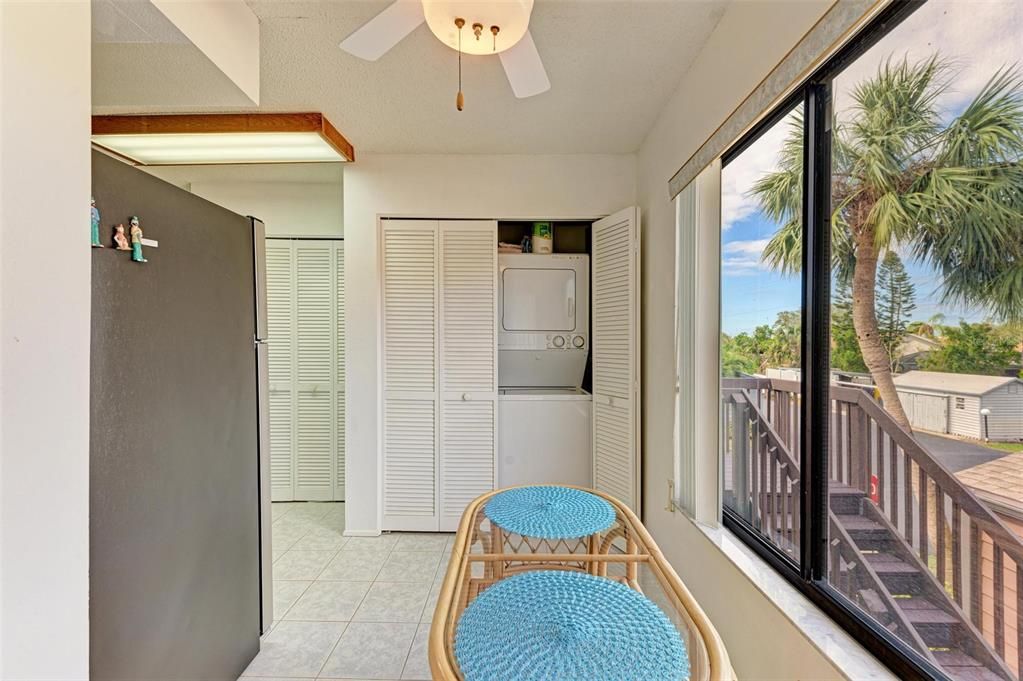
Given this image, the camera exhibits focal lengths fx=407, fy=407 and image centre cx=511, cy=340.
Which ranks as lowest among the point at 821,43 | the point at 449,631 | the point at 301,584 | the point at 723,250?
the point at 301,584

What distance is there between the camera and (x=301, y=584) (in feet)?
7.52

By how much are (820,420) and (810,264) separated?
47cm

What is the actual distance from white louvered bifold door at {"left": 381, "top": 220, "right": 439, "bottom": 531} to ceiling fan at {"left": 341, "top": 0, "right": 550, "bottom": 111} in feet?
4.94

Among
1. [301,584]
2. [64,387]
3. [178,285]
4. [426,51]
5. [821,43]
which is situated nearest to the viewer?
[64,387]

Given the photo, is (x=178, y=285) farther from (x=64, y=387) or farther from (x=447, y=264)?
(x=447, y=264)

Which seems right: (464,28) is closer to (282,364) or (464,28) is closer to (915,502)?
(915,502)

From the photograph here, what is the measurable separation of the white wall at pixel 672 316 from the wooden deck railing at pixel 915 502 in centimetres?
29

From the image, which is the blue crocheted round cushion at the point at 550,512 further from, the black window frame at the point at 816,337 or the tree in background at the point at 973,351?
the tree in background at the point at 973,351

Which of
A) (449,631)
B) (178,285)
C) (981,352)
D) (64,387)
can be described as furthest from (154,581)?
(981,352)

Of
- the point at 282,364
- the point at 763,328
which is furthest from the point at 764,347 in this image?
the point at 282,364

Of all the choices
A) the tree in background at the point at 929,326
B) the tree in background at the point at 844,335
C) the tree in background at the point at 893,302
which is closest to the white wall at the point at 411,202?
Answer: the tree in background at the point at 844,335

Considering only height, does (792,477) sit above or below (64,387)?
below

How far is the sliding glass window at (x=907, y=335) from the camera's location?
2.55 ft

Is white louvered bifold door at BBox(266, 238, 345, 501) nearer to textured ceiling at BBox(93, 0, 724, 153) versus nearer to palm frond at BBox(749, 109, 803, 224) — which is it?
textured ceiling at BBox(93, 0, 724, 153)
